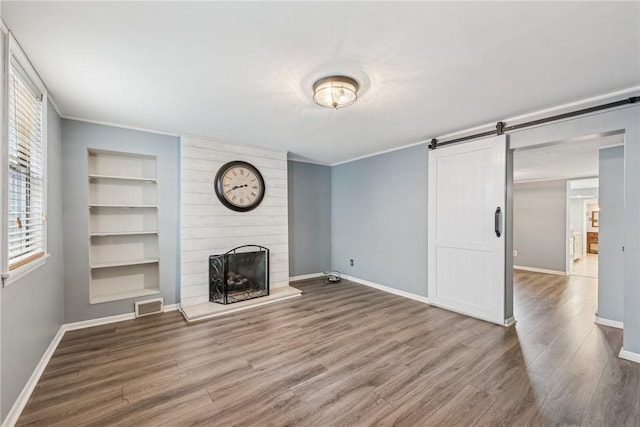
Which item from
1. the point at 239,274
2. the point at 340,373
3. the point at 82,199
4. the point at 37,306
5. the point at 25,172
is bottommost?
the point at 340,373

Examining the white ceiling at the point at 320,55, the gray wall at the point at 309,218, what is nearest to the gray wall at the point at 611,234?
the white ceiling at the point at 320,55

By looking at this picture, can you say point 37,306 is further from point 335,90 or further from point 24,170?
point 335,90

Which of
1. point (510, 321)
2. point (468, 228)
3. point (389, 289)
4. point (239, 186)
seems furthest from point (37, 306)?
point (510, 321)

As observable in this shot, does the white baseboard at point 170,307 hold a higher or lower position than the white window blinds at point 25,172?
lower

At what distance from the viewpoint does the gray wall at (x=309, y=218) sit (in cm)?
529

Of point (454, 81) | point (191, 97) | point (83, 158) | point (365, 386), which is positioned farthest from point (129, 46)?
point (365, 386)

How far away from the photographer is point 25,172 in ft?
6.77

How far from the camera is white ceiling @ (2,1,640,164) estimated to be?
145cm

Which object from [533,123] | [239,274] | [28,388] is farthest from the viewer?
[239,274]

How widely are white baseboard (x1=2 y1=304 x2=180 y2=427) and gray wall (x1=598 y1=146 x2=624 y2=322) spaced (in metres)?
5.56

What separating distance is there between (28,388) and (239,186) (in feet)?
9.66

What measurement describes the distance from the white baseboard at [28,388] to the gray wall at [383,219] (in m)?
4.25

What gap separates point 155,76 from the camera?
2.12 meters

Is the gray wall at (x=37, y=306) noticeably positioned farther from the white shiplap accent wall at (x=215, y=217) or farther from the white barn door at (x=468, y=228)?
the white barn door at (x=468, y=228)
